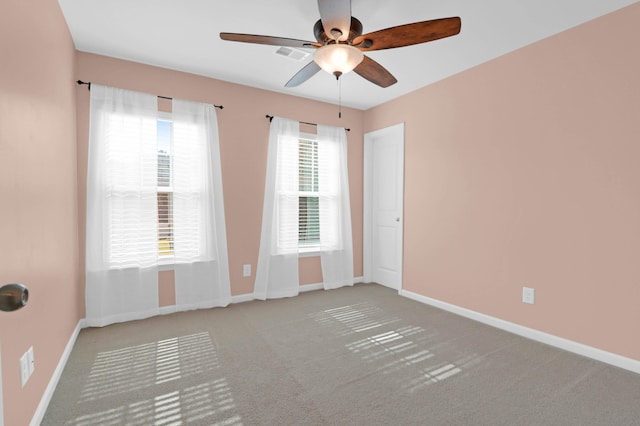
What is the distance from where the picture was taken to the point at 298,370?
2273mm

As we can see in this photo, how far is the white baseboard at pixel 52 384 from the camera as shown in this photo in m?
1.69

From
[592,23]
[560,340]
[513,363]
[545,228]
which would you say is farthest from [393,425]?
[592,23]

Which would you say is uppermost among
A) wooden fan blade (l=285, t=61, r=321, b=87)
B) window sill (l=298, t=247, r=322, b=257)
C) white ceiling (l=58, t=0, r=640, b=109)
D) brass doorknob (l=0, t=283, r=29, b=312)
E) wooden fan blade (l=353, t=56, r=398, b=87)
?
white ceiling (l=58, t=0, r=640, b=109)

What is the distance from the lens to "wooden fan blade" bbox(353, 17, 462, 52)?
1.77m

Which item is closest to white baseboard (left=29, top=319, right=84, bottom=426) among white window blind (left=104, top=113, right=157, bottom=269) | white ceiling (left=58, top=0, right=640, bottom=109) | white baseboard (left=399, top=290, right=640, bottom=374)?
white window blind (left=104, top=113, right=157, bottom=269)

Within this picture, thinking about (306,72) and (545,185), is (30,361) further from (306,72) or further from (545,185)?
(545,185)

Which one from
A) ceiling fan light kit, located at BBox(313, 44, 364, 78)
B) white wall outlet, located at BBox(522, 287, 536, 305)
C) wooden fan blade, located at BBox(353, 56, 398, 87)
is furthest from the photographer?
white wall outlet, located at BBox(522, 287, 536, 305)

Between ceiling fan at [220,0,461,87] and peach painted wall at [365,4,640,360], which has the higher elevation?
ceiling fan at [220,0,461,87]

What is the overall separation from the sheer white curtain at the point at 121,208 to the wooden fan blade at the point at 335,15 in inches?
89.7

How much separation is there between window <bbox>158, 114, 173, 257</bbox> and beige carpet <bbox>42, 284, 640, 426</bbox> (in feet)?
2.56

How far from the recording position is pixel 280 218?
4047 millimetres

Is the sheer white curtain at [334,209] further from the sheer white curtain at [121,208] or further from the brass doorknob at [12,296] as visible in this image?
the brass doorknob at [12,296]

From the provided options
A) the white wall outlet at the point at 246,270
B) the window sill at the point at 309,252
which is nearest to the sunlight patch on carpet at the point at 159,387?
the white wall outlet at the point at 246,270

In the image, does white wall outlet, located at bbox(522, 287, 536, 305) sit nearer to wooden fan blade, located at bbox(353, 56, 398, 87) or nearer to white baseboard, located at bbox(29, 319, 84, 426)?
wooden fan blade, located at bbox(353, 56, 398, 87)
